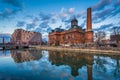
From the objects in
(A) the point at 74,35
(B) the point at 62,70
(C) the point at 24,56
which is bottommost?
(B) the point at 62,70

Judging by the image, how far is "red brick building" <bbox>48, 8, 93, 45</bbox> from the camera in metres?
90.2

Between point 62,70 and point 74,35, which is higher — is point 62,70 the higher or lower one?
the lower one

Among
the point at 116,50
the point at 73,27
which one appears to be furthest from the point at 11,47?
the point at 116,50

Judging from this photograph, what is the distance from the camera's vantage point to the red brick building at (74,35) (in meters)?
90.2

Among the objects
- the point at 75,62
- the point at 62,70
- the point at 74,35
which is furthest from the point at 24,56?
the point at 74,35

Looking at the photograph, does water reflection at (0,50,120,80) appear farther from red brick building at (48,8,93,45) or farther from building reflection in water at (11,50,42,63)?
red brick building at (48,8,93,45)

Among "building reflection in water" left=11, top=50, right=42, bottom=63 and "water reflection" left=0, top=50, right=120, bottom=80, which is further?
"building reflection in water" left=11, top=50, right=42, bottom=63

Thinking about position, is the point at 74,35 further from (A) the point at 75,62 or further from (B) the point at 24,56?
(A) the point at 75,62

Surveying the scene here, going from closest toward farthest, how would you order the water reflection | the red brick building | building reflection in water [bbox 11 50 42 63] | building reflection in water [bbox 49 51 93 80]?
the water reflection
building reflection in water [bbox 49 51 93 80]
building reflection in water [bbox 11 50 42 63]
the red brick building

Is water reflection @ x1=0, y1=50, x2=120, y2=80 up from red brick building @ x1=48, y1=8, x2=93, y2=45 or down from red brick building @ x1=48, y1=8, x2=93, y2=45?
down

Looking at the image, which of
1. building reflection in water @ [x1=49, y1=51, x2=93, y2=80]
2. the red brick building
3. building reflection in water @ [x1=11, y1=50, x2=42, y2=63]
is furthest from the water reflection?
the red brick building

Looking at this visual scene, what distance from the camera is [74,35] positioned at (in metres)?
98.4

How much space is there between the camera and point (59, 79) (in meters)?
15.6

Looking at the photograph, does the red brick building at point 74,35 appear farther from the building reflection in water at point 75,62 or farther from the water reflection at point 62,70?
the water reflection at point 62,70
